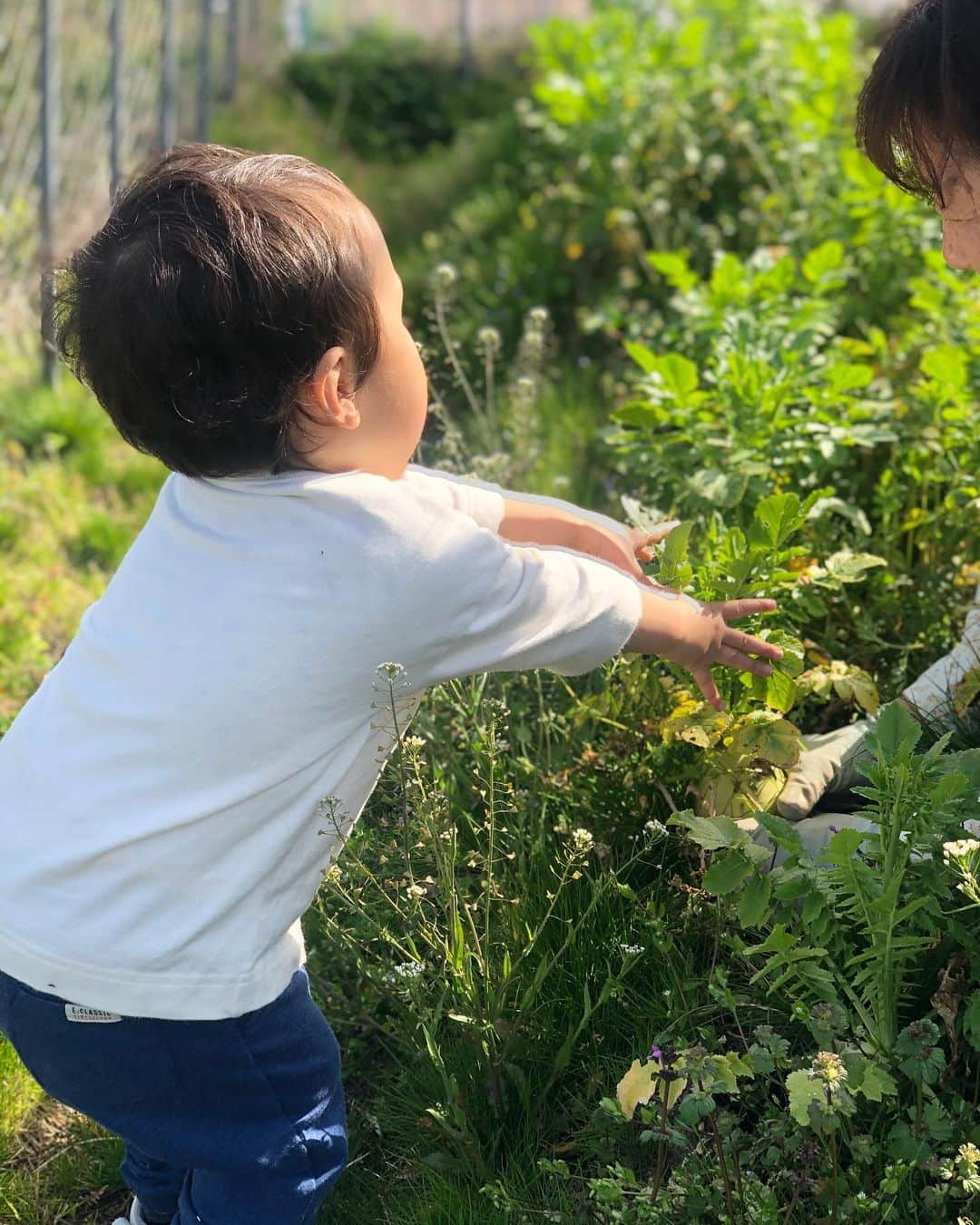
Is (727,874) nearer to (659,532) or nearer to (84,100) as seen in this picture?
(659,532)

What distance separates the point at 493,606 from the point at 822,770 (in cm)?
89

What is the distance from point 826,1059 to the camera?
1.58 metres

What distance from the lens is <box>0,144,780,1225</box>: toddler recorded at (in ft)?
5.61

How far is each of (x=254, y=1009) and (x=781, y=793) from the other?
3.17ft

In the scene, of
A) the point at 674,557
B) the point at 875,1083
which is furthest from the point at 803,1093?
the point at 674,557

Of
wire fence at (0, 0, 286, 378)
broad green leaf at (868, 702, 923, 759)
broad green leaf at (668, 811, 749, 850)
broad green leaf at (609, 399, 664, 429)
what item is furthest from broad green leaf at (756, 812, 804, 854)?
wire fence at (0, 0, 286, 378)

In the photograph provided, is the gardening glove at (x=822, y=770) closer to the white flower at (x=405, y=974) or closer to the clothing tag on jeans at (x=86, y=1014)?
the white flower at (x=405, y=974)

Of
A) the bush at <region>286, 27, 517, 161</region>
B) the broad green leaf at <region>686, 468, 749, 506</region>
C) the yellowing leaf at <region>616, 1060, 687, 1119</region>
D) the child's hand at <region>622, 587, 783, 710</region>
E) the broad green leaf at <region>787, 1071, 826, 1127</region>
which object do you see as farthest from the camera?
the bush at <region>286, 27, 517, 161</region>

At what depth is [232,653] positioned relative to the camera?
5.62ft

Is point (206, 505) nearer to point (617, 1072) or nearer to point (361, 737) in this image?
point (361, 737)

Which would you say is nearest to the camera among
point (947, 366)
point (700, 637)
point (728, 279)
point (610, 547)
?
point (700, 637)

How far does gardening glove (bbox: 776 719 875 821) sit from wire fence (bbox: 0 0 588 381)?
11.4 feet

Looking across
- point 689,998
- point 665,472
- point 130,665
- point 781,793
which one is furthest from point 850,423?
point 130,665

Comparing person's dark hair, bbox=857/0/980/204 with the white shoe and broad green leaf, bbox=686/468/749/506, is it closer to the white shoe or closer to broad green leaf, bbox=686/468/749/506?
broad green leaf, bbox=686/468/749/506
